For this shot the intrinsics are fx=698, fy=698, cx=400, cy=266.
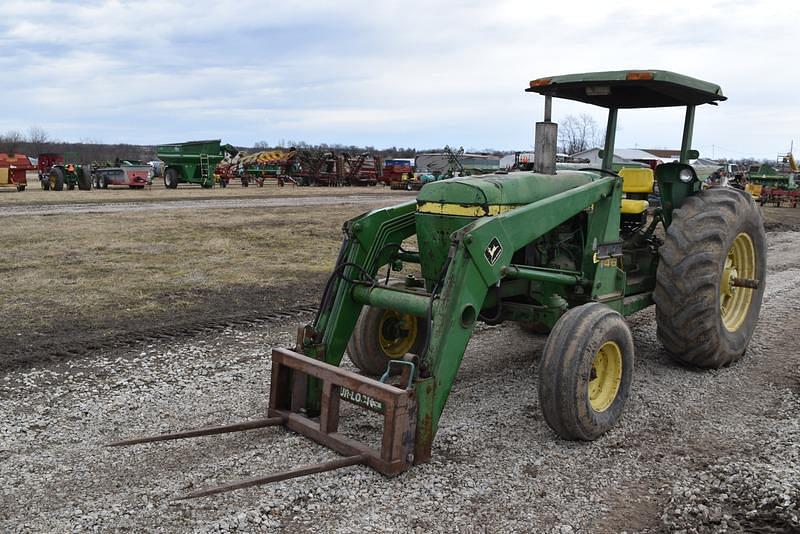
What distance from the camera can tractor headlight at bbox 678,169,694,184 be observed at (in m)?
5.89

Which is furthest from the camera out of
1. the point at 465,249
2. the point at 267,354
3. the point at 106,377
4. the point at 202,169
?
the point at 202,169

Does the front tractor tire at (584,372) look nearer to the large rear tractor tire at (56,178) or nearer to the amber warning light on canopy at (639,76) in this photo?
the amber warning light on canopy at (639,76)

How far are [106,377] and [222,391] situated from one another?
3.23 feet

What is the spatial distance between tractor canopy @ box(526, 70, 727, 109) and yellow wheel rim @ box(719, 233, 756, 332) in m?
1.29

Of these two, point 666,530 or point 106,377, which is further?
point 106,377

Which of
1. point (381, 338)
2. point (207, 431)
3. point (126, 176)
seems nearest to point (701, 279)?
point (381, 338)

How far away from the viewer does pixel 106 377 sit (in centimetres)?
537

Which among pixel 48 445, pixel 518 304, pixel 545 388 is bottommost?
pixel 48 445

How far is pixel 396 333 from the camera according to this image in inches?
218

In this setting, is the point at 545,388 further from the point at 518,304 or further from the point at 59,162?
the point at 59,162

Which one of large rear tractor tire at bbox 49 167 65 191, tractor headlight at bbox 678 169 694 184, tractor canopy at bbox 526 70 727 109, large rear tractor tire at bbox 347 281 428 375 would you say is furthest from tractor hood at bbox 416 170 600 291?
large rear tractor tire at bbox 49 167 65 191

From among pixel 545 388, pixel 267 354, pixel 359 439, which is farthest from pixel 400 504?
pixel 267 354

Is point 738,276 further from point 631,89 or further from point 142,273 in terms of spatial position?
point 142,273

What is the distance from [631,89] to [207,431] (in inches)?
170
